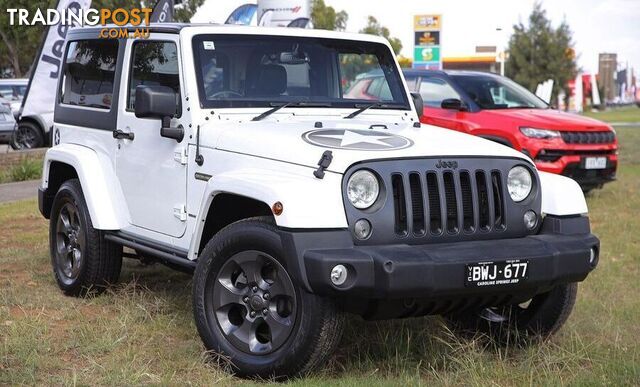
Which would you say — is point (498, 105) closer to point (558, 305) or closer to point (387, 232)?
point (558, 305)

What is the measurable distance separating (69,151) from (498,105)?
22.4 feet

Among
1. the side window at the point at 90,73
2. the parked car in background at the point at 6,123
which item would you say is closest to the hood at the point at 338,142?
the side window at the point at 90,73

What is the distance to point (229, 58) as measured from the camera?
18.6 feet

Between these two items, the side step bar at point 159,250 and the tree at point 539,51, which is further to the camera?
the tree at point 539,51

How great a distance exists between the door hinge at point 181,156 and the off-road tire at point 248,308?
74 centimetres

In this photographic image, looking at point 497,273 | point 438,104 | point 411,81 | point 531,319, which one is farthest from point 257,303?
point 411,81

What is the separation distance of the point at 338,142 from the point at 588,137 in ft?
25.2

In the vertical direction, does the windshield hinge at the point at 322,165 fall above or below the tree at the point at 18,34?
below

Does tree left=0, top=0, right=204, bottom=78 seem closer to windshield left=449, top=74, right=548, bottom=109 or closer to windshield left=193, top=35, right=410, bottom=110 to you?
windshield left=449, top=74, right=548, bottom=109

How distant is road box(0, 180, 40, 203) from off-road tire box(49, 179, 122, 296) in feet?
17.9

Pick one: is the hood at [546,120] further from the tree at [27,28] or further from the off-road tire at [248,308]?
the tree at [27,28]

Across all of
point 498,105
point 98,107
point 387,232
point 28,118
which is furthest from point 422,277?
point 28,118

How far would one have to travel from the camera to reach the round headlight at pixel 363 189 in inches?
175

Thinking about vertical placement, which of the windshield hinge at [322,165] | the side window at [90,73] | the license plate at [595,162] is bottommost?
the license plate at [595,162]
